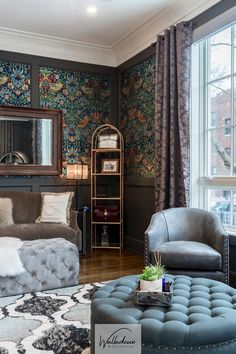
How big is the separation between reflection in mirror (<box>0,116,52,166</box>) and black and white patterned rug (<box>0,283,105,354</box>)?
2417 millimetres

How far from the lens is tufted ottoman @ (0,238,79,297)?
298 centimetres

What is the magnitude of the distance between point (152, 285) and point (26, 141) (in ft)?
12.2

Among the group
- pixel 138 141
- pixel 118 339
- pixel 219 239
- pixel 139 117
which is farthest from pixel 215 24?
pixel 118 339

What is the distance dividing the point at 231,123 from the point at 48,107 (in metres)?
2.82

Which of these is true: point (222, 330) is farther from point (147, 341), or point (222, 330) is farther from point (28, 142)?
point (28, 142)

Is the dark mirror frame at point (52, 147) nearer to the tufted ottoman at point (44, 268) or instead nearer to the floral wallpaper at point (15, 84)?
the floral wallpaper at point (15, 84)

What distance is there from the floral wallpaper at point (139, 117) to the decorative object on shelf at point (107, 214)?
62cm

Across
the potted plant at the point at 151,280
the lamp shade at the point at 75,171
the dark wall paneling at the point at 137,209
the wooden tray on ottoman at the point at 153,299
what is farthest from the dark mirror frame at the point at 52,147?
the wooden tray on ottoman at the point at 153,299

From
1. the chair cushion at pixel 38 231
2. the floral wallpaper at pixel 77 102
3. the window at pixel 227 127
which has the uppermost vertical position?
the floral wallpaper at pixel 77 102

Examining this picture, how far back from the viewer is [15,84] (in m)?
4.94

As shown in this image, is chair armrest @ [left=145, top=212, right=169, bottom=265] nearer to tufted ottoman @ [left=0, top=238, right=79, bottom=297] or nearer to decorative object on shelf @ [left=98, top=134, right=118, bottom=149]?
tufted ottoman @ [left=0, top=238, right=79, bottom=297]

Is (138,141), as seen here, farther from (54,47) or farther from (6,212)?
(6,212)

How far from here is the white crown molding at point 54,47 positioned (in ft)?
15.8

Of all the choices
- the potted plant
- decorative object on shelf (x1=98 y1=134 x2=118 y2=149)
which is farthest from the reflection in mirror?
the potted plant
